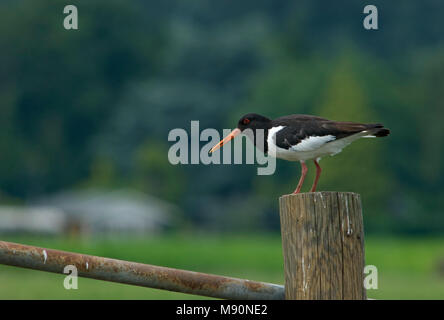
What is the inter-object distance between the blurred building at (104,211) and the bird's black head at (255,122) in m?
71.3

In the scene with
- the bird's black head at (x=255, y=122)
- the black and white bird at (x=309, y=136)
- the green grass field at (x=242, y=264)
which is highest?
the green grass field at (x=242, y=264)

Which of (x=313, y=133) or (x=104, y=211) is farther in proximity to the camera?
(x=104, y=211)

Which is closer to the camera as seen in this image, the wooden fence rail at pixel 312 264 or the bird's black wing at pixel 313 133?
the wooden fence rail at pixel 312 264

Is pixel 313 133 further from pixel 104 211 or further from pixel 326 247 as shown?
pixel 104 211

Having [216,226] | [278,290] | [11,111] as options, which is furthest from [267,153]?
[11,111]

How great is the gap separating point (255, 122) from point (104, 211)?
258 feet

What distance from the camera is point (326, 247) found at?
6.18 m

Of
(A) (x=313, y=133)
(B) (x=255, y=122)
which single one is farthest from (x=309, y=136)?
(B) (x=255, y=122)

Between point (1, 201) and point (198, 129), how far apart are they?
2057 cm

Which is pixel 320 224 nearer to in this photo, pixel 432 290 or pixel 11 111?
pixel 432 290

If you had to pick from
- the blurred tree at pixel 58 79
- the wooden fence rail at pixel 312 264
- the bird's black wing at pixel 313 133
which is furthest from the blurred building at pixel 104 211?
the wooden fence rail at pixel 312 264

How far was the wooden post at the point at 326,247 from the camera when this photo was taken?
20.3 ft

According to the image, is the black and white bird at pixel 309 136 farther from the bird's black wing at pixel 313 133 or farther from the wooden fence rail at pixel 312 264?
the wooden fence rail at pixel 312 264
